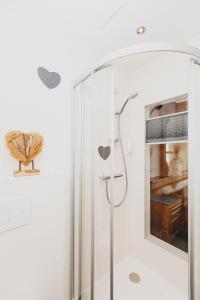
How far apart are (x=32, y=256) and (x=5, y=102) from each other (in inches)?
43.4

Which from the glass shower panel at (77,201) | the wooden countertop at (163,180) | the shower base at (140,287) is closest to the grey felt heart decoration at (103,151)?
the glass shower panel at (77,201)

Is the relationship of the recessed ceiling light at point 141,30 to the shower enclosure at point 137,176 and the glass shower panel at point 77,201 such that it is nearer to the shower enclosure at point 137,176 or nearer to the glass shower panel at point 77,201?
the shower enclosure at point 137,176

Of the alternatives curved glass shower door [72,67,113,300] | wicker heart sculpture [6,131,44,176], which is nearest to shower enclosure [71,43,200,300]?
curved glass shower door [72,67,113,300]

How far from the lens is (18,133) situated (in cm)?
112

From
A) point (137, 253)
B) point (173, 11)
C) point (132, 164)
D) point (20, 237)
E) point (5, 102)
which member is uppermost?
point (173, 11)

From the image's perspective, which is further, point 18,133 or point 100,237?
point 100,237

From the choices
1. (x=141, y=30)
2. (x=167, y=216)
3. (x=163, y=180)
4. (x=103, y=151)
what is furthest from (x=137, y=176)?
(x=141, y=30)

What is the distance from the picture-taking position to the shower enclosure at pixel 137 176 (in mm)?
1142

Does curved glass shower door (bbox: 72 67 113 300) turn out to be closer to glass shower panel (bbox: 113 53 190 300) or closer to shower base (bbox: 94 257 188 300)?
shower base (bbox: 94 257 188 300)

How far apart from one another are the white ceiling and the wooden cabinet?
159cm

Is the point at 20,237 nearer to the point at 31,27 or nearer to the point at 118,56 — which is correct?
the point at 118,56

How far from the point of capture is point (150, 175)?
193 cm

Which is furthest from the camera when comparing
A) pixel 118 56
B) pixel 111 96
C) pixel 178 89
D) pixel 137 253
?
pixel 137 253

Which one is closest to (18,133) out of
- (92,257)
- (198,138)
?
(92,257)
